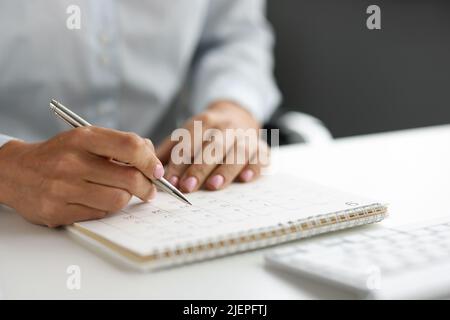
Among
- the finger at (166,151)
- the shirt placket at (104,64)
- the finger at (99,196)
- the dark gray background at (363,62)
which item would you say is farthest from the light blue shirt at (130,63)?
the dark gray background at (363,62)

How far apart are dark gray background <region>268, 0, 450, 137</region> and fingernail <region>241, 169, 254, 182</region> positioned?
1086 millimetres

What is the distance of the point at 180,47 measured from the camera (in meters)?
1.22

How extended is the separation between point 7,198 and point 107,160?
128 mm

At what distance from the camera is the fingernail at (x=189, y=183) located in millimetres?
723

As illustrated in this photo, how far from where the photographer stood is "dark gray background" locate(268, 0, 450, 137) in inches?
66.6

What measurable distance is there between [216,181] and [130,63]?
50 centimetres

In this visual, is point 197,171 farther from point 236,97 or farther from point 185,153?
point 236,97

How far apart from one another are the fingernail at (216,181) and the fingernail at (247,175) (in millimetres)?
39

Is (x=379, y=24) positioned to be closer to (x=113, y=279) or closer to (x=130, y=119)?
(x=130, y=119)

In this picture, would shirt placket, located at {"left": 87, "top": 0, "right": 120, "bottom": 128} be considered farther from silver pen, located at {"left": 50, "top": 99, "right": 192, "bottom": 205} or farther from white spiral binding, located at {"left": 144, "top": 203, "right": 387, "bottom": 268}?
white spiral binding, located at {"left": 144, "top": 203, "right": 387, "bottom": 268}

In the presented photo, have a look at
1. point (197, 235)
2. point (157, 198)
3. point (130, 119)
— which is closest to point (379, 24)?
point (130, 119)

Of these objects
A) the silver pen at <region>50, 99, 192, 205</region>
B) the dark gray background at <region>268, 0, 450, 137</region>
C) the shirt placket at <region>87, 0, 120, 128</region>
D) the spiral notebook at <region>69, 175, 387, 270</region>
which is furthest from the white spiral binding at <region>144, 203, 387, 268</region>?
the dark gray background at <region>268, 0, 450, 137</region>

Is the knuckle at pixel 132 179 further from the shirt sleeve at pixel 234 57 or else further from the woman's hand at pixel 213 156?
the shirt sleeve at pixel 234 57

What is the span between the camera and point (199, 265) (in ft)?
1.79
